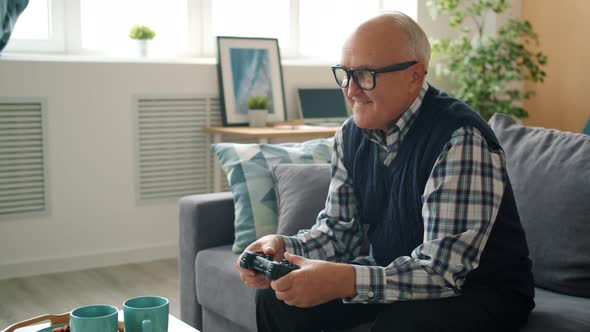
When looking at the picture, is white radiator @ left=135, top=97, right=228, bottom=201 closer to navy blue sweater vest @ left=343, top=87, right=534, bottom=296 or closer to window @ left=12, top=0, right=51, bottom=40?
window @ left=12, top=0, right=51, bottom=40

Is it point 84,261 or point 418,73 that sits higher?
point 418,73

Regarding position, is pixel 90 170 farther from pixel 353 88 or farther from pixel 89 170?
pixel 353 88

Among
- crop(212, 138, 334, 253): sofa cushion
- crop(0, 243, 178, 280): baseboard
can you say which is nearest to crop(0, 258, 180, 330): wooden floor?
crop(0, 243, 178, 280): baseboard

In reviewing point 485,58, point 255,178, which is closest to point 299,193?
point 255,178

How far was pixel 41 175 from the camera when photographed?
3.58 meters

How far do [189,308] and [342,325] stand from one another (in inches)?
34.5

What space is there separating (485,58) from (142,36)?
2.06 metres

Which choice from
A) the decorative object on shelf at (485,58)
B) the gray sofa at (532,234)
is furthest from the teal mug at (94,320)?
the decorative object on shelf at (485,58)

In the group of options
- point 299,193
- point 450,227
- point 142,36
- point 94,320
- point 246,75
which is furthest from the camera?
point 246,75

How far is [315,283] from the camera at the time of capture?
146cm

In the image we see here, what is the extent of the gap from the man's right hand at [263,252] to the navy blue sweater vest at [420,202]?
235mm

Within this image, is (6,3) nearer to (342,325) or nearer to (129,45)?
(129,45)

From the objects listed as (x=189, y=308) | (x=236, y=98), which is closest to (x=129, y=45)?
(x=236, y=98)

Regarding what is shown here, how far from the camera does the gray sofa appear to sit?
1803 mm
